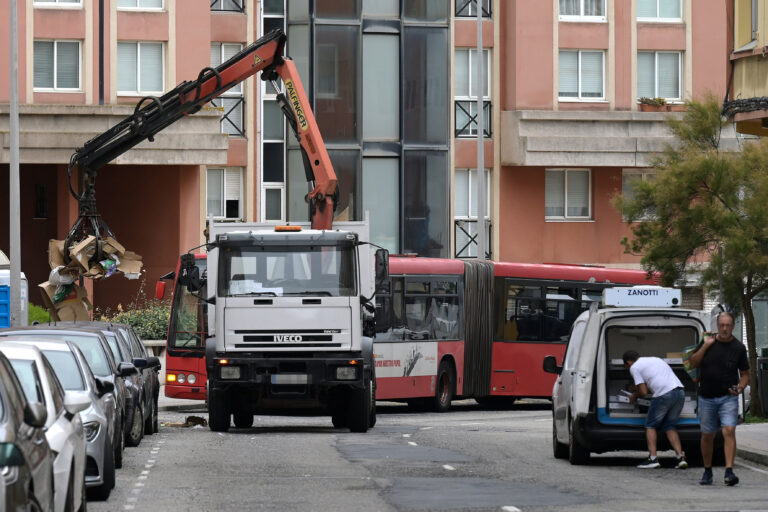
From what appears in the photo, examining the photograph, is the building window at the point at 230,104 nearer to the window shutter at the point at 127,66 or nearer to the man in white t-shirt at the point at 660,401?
the window shutter at the point at 127,66

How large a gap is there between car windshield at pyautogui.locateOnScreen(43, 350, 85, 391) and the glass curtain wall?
30.9 metres

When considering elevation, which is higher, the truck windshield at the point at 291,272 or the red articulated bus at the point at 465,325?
the truck windshield at the point at 291,272

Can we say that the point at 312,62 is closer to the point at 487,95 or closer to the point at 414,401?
the point at 487,95

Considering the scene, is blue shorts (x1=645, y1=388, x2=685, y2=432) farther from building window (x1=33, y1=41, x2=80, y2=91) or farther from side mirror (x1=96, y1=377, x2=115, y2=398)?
building window (x1=33, y1=41, x2=80, y2=91)

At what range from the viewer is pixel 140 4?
44.4 metres

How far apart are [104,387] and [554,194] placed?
115ft

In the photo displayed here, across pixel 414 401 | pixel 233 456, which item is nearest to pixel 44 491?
pixel 233 456

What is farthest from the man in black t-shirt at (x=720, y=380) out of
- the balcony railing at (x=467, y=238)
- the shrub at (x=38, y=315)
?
the balcony railing at (x=467, y=238)

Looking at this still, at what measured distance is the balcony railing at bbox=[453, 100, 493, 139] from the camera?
48781 millimetres

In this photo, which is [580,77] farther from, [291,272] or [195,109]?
[291,272]

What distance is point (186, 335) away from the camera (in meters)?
32.3

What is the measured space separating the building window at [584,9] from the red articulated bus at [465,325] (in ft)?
45.8

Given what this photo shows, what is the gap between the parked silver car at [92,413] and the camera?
49.8 feet

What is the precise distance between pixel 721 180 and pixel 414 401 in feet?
26.7
